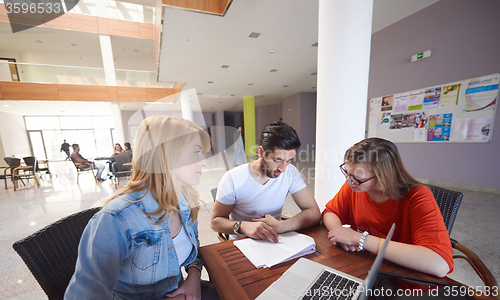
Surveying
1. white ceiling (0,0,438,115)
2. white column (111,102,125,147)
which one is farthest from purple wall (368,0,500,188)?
white column (111,102,125,147)

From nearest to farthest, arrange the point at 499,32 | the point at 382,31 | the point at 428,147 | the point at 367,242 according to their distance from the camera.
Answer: the point at 367,242 < the point at 499,32 < the point at 428,147 < the point at 382,31

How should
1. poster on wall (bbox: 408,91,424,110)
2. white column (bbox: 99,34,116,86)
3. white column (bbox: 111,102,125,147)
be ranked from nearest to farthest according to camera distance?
poster on wall (bbox: 408,91,424,110) < white column (bbox: 99,34,116,86) < white column (bbox: 111,102,125,147)

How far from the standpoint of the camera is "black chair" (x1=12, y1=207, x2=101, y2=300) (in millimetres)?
735

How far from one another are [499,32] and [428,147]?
1.74 meters

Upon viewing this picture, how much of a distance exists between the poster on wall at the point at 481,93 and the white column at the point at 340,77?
253 centimetres

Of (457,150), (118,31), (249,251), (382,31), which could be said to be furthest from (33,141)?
(457,150)

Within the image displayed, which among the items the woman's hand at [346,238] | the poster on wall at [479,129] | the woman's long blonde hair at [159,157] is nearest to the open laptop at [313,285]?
the woman's hand at [346,238]

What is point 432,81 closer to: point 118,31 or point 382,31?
point 382,31

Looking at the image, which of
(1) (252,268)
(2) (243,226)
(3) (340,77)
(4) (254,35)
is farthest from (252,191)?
(4) (254,35)

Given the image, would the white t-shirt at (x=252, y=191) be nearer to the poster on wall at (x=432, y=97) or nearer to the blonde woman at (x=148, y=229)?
the blonde woman at (x=148, y=229)

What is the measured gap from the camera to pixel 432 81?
3.20 metres

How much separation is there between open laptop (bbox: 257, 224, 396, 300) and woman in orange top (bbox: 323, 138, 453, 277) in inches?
7.7

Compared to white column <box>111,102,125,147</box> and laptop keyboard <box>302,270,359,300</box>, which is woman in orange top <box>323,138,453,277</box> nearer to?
laptop keyboard <box>302,270,359,300</box>

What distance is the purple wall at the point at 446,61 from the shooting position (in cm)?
269
